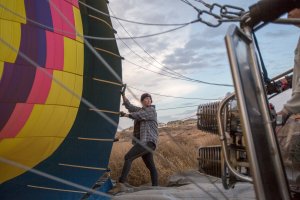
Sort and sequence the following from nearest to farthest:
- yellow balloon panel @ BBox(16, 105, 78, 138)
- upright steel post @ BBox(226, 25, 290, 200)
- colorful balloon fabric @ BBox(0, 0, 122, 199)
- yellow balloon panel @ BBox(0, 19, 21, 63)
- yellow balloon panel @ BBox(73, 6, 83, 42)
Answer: upright steel post @ BBox(226, 25, 290, 200) < yellow balloon panel @ BBox(0, 19, 21, 63) < colorful balloon fabric @ BBox(0, 0, 122, 199) < yellow balloon panel @ BBox(16, 105, 78, 138) < yellow balloon panel @ BBox(73, 6, 83, 42)

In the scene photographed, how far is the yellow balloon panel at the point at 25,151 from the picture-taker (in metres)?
3.67

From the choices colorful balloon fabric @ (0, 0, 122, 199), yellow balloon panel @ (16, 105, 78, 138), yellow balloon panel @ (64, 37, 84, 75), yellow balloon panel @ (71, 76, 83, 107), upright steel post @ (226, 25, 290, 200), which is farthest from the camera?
yellow balloon panel @ (71, 76, 83, 107)

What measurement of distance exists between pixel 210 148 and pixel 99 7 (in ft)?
11.4

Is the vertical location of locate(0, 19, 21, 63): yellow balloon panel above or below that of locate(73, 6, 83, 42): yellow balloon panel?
below

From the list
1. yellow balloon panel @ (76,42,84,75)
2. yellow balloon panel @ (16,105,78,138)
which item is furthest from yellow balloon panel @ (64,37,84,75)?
yellow balloon panel @ (16,105,78,138)

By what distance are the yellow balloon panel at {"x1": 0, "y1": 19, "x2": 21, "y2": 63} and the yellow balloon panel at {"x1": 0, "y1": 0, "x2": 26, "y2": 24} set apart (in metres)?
0.05

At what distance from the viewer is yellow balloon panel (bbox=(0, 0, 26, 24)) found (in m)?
3.54

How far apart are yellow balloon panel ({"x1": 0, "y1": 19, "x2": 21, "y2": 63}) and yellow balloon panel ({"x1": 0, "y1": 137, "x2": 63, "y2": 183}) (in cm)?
73

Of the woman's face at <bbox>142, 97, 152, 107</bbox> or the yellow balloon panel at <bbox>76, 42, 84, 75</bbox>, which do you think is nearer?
the yellow balloon panel at <bbox>76, 42, 84, 75</bbox>

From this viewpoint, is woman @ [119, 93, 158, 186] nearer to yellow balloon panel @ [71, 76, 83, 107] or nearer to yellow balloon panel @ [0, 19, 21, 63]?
yellow balloon panel @ [71, 76, 83, 107]

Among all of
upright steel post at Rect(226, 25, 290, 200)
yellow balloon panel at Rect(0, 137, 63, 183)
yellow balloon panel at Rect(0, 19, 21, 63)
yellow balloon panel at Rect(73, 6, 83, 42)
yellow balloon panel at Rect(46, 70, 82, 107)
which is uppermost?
yellow balloon panel at Rect(73, 6, 83, 42)

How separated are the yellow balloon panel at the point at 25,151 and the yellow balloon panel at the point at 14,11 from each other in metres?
1.07

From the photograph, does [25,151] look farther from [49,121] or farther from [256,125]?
[256,125]

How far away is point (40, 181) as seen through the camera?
14.1 ft
